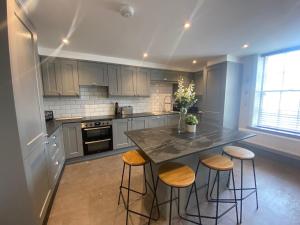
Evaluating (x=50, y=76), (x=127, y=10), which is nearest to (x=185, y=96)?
(x=127, y=10)

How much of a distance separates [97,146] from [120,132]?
0.62m

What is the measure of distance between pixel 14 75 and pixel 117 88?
2.59 meters

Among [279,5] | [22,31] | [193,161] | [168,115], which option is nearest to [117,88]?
[168,115]

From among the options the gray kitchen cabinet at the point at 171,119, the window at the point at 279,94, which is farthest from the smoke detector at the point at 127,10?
the window at the point at 279,94

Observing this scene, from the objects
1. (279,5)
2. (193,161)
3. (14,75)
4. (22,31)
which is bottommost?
(193,161)

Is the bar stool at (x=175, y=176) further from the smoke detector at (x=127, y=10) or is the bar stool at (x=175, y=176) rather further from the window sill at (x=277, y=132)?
the window sill at (x=277, y=132)

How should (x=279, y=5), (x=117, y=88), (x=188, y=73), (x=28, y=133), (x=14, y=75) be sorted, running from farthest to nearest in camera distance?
1. (x=188, y=73)
2. (x=117, y=88)
3. (x=279, y=5)
4. (x=28, y=133)
5. (x=14, y=75)

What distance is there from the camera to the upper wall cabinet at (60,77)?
2.92 metres

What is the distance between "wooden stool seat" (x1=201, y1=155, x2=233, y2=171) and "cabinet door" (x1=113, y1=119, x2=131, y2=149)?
90.1 inches

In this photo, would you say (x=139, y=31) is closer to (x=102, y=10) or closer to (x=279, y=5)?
(x=102, y=10)

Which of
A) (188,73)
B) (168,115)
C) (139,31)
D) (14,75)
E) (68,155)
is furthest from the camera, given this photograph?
(188,73)

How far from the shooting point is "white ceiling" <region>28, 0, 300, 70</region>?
1.57 meters

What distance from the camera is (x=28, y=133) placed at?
1.30 m

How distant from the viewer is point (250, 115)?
3770mm
